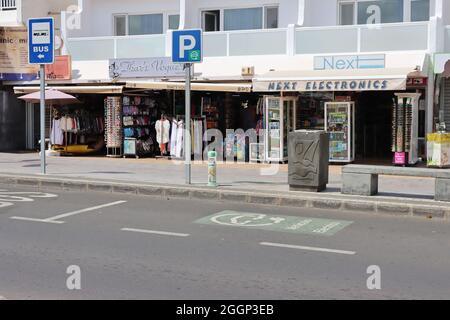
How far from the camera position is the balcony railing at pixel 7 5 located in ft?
72.0

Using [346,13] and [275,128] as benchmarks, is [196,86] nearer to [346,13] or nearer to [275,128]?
[275,128]

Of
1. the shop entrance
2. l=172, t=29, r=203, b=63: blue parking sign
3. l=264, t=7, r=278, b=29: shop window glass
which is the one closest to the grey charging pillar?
l=172, t=29, r=203, b=63: blue parking sign

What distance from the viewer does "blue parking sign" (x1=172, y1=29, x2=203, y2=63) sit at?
11969 mm

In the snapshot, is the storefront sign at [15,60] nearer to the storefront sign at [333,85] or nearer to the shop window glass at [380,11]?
the storefront sign at [333,85]

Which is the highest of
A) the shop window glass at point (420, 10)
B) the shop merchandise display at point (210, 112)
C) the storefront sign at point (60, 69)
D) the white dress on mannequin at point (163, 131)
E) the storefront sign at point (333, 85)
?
the shop window glass at point (420, 10)

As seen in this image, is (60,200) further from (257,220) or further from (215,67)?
(215,67)

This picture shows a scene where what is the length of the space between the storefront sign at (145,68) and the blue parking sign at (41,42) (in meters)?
5.82

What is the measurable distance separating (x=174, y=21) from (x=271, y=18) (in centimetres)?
352

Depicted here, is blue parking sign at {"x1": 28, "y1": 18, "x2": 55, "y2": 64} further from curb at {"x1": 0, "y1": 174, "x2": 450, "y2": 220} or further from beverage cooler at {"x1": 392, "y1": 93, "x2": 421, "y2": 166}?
beverage cooler at {"x1": 392, "y1": 93, "x2": 421, "y2": 166}

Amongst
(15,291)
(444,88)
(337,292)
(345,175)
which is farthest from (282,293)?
(444,88)

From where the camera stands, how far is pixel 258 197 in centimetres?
1113

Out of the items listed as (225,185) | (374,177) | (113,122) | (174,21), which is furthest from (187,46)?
(174,21)

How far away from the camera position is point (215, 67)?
62.0 ft

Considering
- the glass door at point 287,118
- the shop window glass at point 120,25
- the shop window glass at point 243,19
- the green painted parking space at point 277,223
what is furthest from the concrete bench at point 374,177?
the shop window glass at point 120,25
